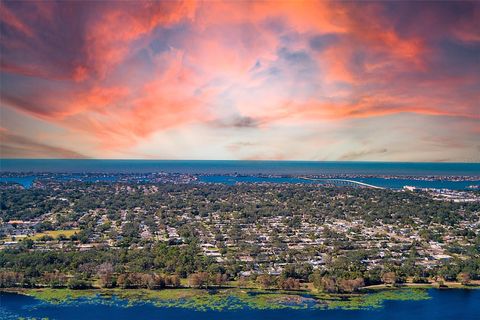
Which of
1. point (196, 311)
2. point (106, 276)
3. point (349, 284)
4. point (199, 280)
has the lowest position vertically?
point (196, 311)

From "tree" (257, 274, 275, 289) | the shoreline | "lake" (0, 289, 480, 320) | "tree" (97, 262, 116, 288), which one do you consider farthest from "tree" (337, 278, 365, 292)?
"tree" (97, 262, 116, 288)

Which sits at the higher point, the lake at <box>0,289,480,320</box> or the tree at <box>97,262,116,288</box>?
the tree at <box>97,262,116,288</box>

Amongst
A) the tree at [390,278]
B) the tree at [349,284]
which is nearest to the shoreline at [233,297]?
the tree at [349,284]

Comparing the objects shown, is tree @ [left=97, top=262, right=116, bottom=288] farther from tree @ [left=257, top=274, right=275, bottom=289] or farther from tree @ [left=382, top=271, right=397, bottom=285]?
tree @ [left=382, top=271, right=397, bottom=285]

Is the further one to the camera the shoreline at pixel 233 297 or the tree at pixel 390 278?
the tree at pixel 390 278

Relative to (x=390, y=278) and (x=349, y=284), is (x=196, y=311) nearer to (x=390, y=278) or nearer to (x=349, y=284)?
(x=349, y=284)

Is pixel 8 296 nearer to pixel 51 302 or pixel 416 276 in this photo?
pixel 51 302

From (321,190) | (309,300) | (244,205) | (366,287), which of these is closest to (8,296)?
(309,300)

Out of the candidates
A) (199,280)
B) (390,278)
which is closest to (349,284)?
(390,278)

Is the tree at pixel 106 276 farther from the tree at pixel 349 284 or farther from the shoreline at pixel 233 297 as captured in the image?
the tree at pixel 349 284
